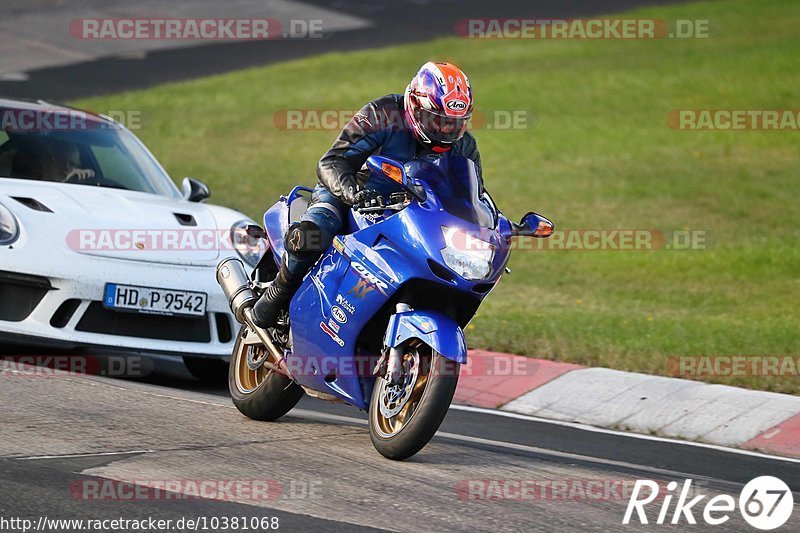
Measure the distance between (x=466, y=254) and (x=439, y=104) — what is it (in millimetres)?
715

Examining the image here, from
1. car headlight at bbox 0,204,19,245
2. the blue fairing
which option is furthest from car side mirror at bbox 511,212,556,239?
car headlight at bbox 0,204,19,245

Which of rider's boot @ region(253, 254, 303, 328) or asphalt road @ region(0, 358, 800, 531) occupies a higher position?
rider's boot @ region(253, 254, 303, 328)

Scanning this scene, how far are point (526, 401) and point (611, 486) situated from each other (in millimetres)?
2940

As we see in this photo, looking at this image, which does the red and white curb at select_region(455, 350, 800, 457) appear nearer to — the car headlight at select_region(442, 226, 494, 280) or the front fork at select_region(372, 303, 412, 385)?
the front fork at select_region(372, 303, 412, 385)

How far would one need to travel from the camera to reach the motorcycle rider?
5.90 metres

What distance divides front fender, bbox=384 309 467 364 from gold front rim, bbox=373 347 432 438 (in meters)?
0.12

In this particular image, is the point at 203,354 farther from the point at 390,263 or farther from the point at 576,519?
the point at 576,519

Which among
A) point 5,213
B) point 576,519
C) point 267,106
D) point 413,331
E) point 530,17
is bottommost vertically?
point 576,519

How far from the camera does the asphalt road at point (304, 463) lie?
4887 millimetres

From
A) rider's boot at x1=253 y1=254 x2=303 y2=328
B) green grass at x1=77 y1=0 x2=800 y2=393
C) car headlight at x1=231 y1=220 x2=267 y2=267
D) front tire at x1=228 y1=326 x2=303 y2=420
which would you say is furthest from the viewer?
green grass at x1=77 y1=0 x2=800 y2=393

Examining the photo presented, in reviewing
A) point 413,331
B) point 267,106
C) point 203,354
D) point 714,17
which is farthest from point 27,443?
point 714,17

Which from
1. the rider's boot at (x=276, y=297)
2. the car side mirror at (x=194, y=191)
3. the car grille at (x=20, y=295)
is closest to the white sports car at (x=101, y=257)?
the car grille at (x=20, y=295)

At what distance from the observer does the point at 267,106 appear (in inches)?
895

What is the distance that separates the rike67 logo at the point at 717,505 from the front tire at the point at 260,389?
1.93 m
